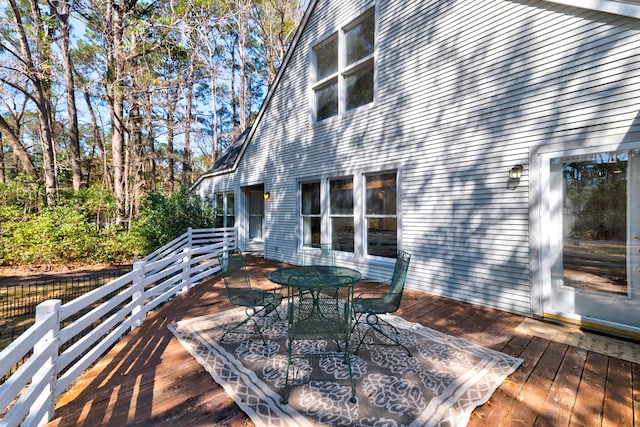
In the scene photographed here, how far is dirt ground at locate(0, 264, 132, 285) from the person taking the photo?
23.7 ft

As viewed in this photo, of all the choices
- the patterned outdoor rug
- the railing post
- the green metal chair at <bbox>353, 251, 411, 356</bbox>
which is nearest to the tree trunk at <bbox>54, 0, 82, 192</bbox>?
the railing post

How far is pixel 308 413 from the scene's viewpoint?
6.74 feet

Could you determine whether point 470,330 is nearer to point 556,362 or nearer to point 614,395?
point 556,362

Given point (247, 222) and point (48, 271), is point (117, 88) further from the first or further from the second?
point (247, 222)

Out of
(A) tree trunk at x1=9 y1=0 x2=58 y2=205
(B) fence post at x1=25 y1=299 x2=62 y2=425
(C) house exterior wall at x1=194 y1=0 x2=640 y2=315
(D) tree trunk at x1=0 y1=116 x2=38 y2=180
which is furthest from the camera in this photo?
(D) tree trunk at x1=0 y1=116 x2=38 y2=180

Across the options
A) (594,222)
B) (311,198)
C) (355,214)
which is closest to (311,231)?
(311,198)

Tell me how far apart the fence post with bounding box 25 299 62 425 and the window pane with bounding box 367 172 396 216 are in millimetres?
4918

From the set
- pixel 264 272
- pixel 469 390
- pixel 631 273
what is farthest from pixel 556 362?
pixel 264 272

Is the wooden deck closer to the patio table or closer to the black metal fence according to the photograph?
the patio table

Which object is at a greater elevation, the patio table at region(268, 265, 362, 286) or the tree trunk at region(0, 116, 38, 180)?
the tree trunk at region(0, 116, 38, 180)

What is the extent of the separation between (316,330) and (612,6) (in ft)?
Answer: 15.9

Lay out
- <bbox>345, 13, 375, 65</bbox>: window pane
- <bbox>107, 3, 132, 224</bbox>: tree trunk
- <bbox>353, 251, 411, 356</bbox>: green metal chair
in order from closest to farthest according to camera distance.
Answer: <bbox>353, 251, 411, 356</bbox>: green metal chair → <bbox>345, 13, 375, 65</bbox>: window pane → <bbox>107, 3, 132, 224</bbox>: tree trunk

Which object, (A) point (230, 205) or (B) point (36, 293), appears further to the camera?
(A) point (230, 205)

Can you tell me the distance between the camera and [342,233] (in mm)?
6426
